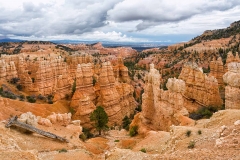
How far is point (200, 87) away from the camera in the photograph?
1494 inches

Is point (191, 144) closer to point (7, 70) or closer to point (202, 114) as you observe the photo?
point (202, 114)

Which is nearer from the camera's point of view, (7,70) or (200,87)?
(200,87)

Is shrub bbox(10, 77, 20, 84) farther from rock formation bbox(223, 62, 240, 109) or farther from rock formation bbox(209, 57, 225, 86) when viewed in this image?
rock formation bbox(223, 62, 240, 109)

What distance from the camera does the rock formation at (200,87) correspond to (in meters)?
36.2

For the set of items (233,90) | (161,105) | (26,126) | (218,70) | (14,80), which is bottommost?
(161,105)

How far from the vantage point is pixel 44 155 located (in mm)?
19266

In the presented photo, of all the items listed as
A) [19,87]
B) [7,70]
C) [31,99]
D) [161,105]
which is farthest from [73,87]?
[161,105]

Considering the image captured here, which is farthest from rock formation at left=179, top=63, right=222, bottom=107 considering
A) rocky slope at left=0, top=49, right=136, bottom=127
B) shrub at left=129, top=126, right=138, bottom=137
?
rocky slope at left=0, top=49, right=136, bottom=127

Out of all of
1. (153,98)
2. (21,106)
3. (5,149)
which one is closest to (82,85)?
(21,106)

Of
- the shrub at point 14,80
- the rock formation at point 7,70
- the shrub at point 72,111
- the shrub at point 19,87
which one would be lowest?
the shrub at point 72,111

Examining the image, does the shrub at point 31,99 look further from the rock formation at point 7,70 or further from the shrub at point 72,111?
the rock formation at point 7,70

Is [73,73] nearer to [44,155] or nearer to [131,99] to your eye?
[131,99]

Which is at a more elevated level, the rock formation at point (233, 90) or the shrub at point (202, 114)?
the rock formation at point (233, 90)

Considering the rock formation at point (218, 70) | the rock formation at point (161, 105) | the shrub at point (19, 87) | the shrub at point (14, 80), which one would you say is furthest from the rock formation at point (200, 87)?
the shrub at point (14, 80)
